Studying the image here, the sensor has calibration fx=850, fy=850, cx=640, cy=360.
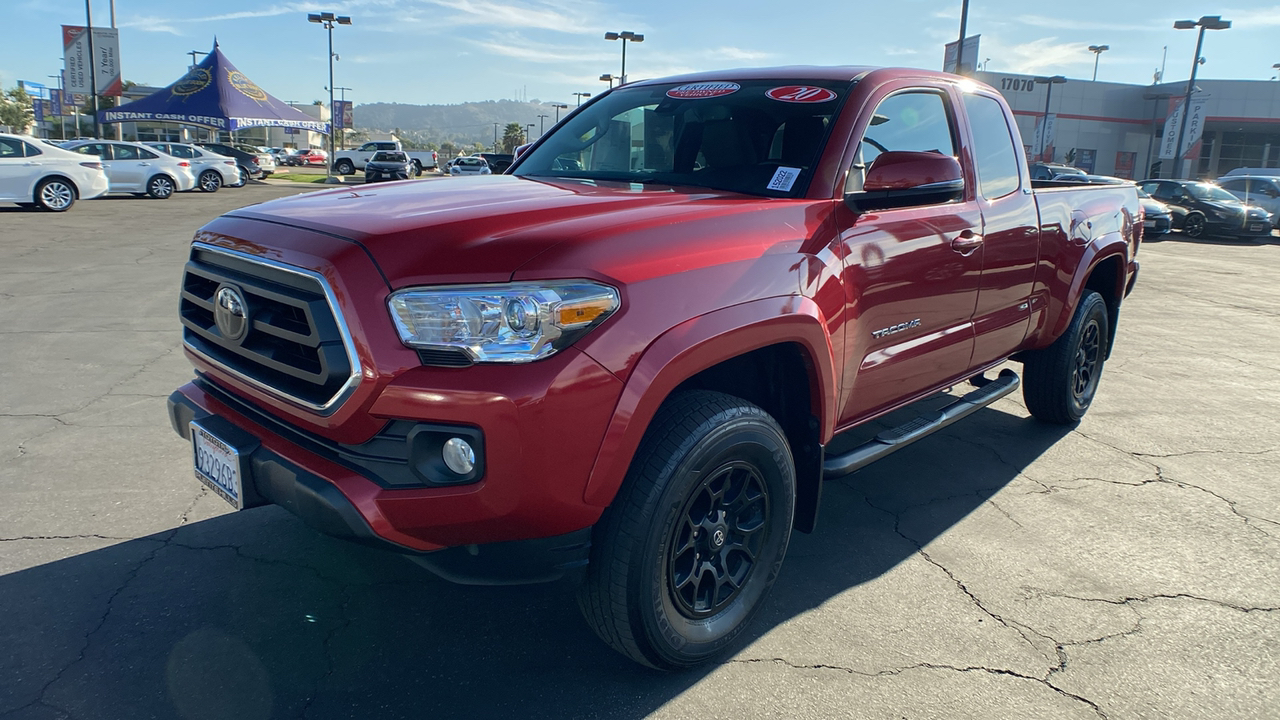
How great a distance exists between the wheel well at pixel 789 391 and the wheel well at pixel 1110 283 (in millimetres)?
3094

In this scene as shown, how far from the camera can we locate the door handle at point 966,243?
351 centimetres

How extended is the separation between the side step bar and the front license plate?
6.28ft

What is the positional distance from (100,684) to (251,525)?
3.64ft

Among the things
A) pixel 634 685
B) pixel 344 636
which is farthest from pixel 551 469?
pixel 344 636

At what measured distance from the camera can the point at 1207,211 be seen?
67.6ft

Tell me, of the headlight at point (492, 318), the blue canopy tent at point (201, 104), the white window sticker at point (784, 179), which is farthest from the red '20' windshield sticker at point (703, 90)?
the blue canopy tent at point (201, 104)

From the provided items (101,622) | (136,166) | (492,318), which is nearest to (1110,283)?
(492,318)

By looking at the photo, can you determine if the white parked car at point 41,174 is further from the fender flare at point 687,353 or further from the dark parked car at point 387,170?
the fender flare at point 687,353

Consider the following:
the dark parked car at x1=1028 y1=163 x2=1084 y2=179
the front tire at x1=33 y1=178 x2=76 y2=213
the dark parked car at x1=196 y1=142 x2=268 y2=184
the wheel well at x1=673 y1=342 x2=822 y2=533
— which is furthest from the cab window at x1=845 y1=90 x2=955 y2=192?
the dark parked car at x1=196 y1=142 x2=268 y2=184

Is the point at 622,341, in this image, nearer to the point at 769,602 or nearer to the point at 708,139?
the point at 769,602

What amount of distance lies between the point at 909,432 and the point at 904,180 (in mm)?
1111

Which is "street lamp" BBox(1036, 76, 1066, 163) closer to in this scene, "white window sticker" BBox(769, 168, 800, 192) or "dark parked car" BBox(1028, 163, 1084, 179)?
"dark parked car" BBox(1028, 163, 1084, 179)

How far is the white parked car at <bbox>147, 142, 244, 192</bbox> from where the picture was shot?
2594 centimetres

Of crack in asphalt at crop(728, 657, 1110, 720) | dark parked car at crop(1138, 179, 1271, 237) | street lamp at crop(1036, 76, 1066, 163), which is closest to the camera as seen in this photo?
crack in asphalt at crop(728, 657, 1110, 720)
